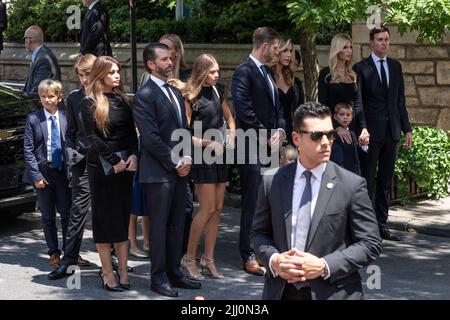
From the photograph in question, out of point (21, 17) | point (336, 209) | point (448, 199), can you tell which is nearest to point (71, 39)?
point (21, 17)

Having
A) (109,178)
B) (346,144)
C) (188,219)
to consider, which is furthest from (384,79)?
(109,178)

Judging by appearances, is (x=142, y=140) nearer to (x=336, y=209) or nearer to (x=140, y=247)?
(x=140, y=247)

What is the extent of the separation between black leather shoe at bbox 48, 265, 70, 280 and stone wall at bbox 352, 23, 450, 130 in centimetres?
641

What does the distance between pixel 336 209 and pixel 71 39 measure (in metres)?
13.5

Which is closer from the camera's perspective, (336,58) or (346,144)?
(346,144)

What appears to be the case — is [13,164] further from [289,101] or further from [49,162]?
[289,101]

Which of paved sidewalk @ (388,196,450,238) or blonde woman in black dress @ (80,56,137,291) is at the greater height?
blonde woman in black dress @ (80,56,137,291)

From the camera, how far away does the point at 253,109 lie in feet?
29.1

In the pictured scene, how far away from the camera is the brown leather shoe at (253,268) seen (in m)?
8.67

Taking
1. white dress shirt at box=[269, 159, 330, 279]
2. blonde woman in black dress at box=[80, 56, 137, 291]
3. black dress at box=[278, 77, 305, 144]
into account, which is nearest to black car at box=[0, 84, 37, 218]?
blonde woman in black dress at box=[80, 56, 137, 291]

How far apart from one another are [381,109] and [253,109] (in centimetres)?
179

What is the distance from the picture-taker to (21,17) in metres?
18.9

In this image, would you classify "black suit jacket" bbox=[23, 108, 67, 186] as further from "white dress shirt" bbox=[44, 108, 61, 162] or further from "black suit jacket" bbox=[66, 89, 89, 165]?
"black suit jacket" bbox=[66, 89, 89, 165]

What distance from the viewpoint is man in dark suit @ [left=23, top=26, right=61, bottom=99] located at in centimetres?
1173
